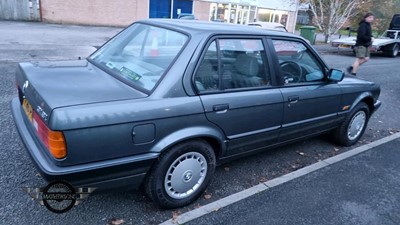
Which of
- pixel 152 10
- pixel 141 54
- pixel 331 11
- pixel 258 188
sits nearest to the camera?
pixel 141 54

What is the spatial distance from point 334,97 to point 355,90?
20.2 inches

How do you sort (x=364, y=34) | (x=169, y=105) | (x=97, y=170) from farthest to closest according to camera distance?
1. (x=364, y=34)
2. (x=169, y=105)
3. (x=97, y=170)

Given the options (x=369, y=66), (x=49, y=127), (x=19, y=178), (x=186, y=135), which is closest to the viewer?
(x=49, y=127)

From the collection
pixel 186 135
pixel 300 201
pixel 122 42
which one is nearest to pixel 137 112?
pixel 186 135

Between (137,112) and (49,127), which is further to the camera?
(137,112)

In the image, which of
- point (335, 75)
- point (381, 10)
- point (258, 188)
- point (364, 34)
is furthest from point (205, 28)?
point (381, 10)

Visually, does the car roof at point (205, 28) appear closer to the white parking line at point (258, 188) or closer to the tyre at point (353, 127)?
the white parking line at point (258, 188)

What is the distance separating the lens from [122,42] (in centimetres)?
331

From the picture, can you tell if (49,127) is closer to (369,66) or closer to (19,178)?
(19,178)

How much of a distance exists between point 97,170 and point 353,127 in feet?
12.0

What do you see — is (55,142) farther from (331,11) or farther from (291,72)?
(331,11)

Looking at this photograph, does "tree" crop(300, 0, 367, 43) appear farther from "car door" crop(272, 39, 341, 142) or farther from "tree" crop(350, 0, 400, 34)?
"car door" crop(272, 39, 341, 142)

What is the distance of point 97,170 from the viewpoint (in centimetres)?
222

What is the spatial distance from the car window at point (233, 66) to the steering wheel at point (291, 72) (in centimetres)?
29
